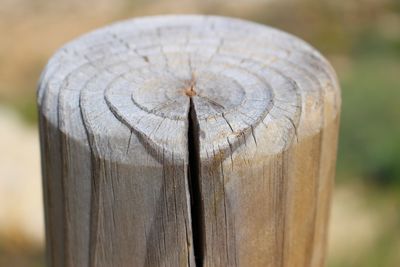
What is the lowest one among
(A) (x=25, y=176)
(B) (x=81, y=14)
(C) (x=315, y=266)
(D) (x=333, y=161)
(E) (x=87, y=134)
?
(A) (x=25, y=176)

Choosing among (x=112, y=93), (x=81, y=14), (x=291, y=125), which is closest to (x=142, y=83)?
(x=112, y=93)

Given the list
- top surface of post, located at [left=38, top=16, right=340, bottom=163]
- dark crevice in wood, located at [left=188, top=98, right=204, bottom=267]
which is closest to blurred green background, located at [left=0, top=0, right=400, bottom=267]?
top surface of post, located at [left=38, top=16, right=340, bottom=163]

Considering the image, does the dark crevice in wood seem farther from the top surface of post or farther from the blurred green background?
the blurred green background

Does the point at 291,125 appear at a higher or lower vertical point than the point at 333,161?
higher

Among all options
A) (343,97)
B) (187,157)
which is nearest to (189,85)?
(187,157)

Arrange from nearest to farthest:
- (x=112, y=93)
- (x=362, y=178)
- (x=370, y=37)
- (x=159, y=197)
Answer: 1. (x=159, y=197)
2. (x=112, y=93)
3. (x=362, y=178)
4. (x=370, y=37)

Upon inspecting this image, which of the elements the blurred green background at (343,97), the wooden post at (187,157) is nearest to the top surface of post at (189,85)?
the wooden post at (187,157)

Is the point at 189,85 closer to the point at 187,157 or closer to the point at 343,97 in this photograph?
the point at 187,157

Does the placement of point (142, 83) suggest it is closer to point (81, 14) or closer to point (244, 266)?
point (244, 266)
